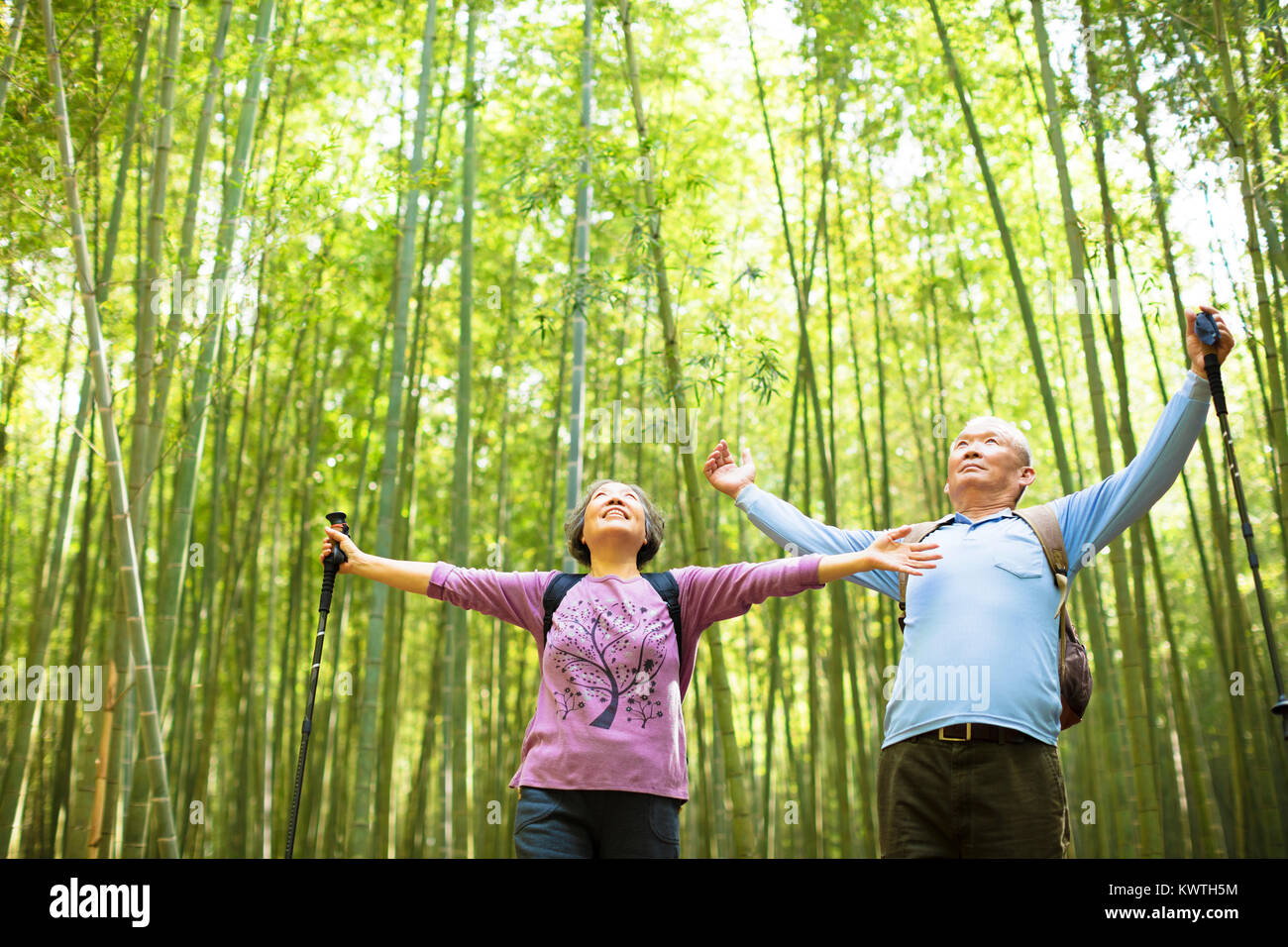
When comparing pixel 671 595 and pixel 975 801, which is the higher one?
pixel 671 595

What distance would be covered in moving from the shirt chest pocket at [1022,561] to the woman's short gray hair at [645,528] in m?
0.66

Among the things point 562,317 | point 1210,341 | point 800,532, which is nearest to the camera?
point 1210,341

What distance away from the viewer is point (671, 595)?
1.83 meters

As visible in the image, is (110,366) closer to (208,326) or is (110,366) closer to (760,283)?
(208,326)

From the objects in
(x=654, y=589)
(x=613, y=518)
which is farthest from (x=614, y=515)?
(x=654, y=589)

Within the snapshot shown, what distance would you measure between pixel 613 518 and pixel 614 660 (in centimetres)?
28

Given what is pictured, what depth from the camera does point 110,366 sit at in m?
4.50

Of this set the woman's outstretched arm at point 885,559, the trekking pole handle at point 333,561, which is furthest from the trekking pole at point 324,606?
the woman's outstretched arm at point 885,559

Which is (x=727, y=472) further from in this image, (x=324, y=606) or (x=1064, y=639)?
(x=324, y=606)

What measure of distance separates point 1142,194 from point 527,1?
2.84m

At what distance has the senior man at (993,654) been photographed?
5.08 feet

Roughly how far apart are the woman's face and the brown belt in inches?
26.2

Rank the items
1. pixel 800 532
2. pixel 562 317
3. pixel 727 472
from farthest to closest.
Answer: pixel 562 317, pixel 727 472, pixel 800 532
